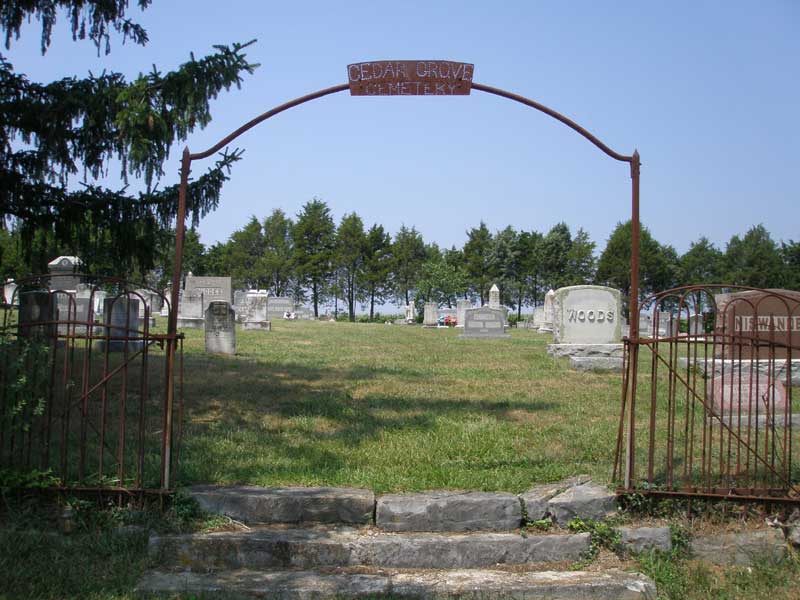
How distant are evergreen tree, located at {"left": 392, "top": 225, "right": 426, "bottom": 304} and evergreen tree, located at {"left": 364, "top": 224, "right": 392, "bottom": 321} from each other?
0.66 m

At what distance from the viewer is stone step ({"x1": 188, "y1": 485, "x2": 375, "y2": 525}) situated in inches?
212

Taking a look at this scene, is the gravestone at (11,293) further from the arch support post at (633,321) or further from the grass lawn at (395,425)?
the arch support post at (633,321)

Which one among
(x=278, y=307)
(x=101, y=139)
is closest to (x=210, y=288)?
(x=278, y=307)

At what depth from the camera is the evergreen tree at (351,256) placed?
210 ft

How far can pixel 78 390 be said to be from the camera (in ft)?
29.7

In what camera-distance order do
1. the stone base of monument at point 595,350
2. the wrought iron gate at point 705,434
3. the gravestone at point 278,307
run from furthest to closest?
the gravestone at point 278,307 → the stone base of monument at point 595,350 → the wrought iron gate at point 705,434

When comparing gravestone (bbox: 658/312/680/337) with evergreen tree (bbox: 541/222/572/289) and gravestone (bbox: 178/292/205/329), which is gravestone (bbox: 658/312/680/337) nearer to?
gravestone (bbox: 178/292/205/329)

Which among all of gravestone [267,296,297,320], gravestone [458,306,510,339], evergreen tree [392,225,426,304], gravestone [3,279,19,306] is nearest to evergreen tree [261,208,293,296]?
evergreen tree [392,225,426,304]

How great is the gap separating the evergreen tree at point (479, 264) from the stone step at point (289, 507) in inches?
2278

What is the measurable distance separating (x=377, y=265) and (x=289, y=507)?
5891 centimetres

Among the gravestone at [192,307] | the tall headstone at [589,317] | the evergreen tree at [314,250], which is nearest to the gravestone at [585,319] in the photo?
the tall headstone at [589,317]

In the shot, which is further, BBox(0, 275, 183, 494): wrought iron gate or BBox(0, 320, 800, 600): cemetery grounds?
BBox(0, 275, 183, 494): wrought iron gate

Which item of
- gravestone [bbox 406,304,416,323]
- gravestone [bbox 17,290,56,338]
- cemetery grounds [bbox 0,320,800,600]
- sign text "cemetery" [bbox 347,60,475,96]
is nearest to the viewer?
cemetery grounds [bbox 0,320,800,600]

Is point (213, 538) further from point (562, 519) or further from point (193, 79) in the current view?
point (193, 79)
